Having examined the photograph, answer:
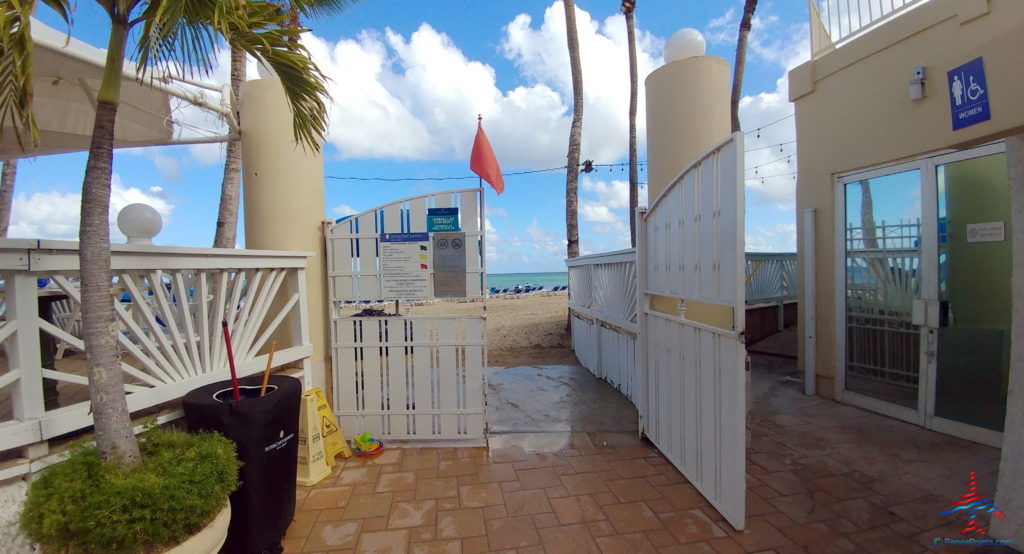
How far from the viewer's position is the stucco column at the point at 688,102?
13.7 ft

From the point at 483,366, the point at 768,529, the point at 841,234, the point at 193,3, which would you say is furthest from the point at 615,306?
the point at 193,3

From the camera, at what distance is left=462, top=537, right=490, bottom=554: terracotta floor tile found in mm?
2614

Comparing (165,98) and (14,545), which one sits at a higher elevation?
(165,98)

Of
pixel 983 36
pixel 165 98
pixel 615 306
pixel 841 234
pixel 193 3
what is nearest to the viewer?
pixel 193 3

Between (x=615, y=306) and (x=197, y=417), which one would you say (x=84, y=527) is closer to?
(x=197, y=417)

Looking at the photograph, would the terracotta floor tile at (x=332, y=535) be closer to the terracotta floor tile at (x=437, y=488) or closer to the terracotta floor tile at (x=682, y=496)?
the terracotta floor tile at (x=437, y=488)

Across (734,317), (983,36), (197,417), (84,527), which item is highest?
(983,36)

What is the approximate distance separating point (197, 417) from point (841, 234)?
20.3 feet

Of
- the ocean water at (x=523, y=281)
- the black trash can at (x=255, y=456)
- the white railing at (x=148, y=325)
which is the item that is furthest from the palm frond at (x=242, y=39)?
the ocean water at (x=523, y=281)

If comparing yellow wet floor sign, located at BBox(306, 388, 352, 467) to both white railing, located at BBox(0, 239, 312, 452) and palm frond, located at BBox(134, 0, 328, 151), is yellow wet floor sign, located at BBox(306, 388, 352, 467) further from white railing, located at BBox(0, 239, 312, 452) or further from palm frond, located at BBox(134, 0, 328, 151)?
palm frond, located at BBox(134, 0, 328, 151)

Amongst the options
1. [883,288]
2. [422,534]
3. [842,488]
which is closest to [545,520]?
[422,534]

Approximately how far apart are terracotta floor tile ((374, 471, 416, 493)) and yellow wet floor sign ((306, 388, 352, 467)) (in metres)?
0.54

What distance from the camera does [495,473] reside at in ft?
11.6

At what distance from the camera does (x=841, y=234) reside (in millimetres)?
5023
